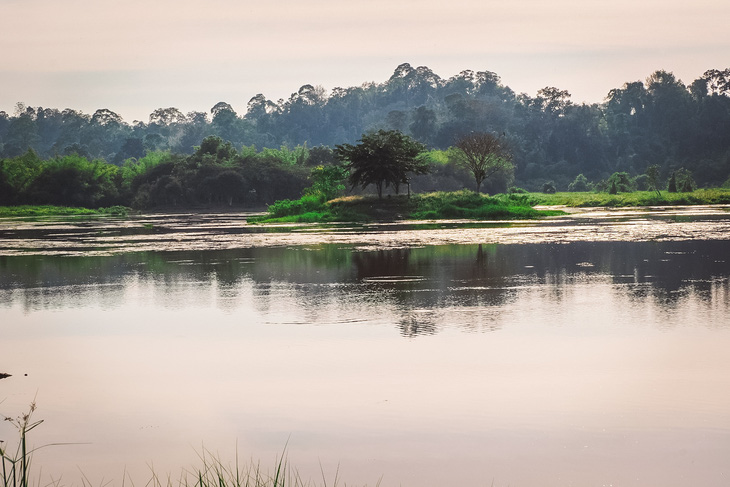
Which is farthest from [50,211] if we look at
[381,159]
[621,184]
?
[621,184]

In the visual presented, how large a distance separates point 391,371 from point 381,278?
11383 mm

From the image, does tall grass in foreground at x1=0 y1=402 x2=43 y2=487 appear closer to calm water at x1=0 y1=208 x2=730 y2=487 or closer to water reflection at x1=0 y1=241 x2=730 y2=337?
calm water at x1=0 y1=208 x2=730 y2=487

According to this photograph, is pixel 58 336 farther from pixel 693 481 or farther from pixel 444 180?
pixel 444 180

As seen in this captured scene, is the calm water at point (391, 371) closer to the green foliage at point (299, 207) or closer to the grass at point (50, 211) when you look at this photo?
the green foliage at point (299, 207)

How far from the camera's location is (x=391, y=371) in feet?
41.0

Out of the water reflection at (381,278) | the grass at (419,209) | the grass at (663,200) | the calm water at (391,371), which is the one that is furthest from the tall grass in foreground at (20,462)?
the grass at (663,200)

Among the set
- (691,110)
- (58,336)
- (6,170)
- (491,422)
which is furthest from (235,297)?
(691,110)

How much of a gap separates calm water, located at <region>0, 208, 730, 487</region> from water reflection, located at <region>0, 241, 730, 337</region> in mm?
135

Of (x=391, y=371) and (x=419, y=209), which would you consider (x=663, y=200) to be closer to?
(x=419, y=209)

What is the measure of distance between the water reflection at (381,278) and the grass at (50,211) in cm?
6755

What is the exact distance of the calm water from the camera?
899 cm

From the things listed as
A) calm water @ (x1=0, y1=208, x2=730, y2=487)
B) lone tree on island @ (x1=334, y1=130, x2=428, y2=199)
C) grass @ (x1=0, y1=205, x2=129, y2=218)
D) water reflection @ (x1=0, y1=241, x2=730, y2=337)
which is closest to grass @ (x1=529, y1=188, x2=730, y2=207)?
lone tree on island @ (x1=334, y1=130, x2=428, y2=199)

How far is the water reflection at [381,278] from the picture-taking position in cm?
1870

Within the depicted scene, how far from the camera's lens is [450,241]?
36938mm
